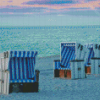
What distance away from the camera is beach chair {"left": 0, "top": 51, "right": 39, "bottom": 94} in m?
10.2

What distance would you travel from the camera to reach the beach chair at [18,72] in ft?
33.3

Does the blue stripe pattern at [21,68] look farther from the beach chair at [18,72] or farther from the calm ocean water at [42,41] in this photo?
the calm ocean water at [42,41]

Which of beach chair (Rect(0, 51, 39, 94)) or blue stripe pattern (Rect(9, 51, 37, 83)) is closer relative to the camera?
beach chair (Rect(0, 51, 39, 94))

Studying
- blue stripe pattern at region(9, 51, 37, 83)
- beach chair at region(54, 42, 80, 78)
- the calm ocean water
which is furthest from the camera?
the calm ocean water

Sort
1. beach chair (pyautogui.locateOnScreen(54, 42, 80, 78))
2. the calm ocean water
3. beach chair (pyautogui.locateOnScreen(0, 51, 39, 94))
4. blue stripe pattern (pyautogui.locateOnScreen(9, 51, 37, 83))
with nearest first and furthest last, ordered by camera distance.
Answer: beach chair (pyautogui.locateOnScreen(0, 51, 39, 94)) < blue stripe pattern (pyautogui.locateOnScreen(9, 51, 37, 83)) < beach chair (pyautogui.locateOnScreen(54, 42, 80, 78)) < the calm ocean water

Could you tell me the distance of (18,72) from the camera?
10.8 meters

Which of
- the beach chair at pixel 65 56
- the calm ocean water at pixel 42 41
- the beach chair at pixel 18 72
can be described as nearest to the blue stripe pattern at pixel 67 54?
the beach chair at pixel 65 56

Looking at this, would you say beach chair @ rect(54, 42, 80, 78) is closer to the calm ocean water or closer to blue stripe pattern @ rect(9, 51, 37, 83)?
blue stripe pattern @ rect(9, 51, 37, 83)

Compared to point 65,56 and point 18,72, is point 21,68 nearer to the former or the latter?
point 18,72

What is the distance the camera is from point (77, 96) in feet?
32.4

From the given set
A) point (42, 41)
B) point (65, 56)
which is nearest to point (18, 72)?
point (65, 56)

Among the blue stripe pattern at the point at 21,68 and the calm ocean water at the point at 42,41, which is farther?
the calm ocean water at the point at 42,41

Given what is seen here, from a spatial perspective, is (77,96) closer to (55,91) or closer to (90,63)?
(55,91)

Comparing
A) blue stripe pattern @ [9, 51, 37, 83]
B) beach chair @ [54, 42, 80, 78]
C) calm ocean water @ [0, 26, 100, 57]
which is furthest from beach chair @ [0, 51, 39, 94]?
calm ocean water @ [0, 26, 100, 57]
